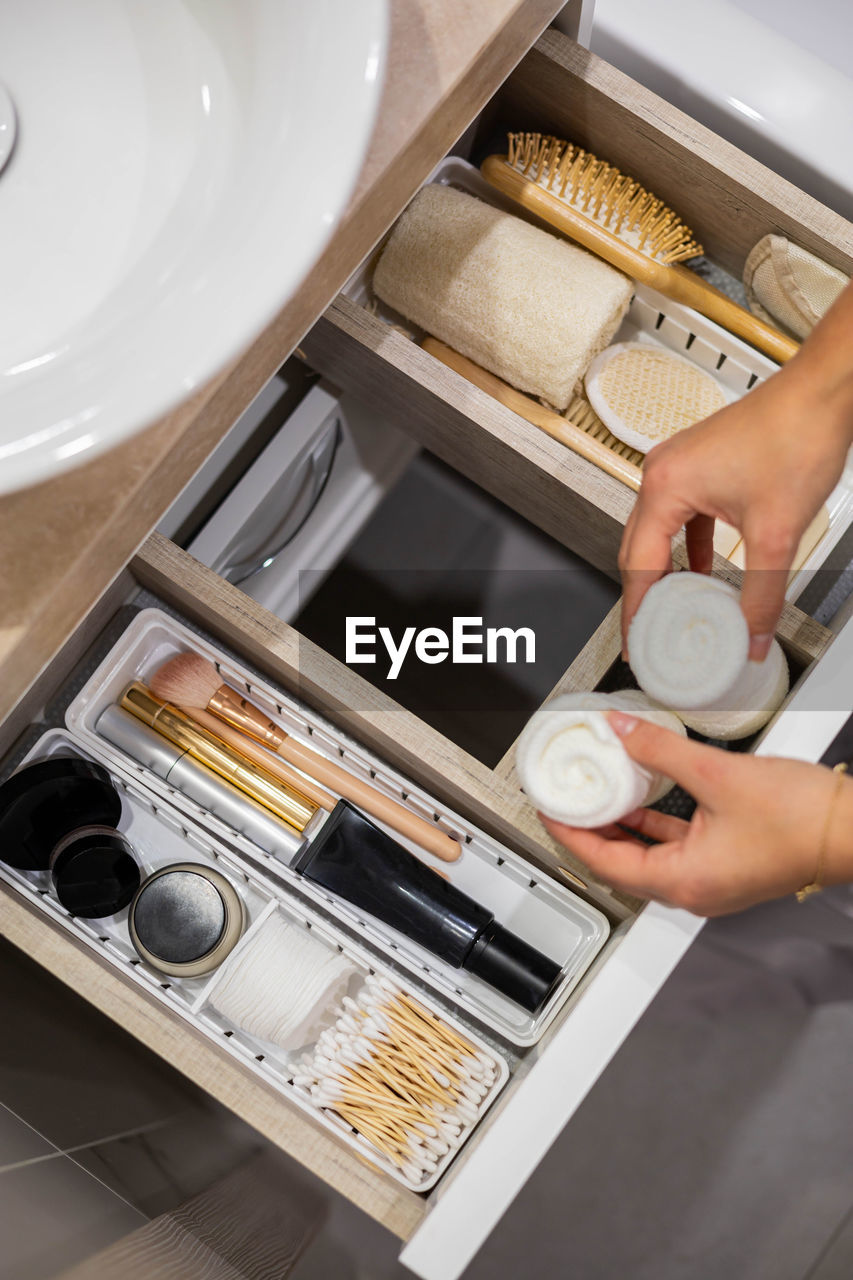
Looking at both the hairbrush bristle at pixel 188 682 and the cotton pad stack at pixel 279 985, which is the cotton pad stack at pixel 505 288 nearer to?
the hairbrush bristle at pixel 188 682

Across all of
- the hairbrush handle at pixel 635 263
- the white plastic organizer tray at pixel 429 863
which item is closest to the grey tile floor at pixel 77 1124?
the white plastic organizer tray at pixel 429 863

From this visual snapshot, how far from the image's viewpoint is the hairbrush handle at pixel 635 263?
0.72 meters

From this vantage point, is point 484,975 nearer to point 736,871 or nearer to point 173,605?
point 736,871

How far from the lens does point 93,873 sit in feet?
2.14

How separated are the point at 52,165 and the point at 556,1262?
3.79 feet

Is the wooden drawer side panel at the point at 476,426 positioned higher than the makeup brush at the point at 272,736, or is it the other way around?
the wooden drawer side panel at the point at 476,426

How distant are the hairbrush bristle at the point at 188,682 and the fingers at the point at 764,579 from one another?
0.37 meters

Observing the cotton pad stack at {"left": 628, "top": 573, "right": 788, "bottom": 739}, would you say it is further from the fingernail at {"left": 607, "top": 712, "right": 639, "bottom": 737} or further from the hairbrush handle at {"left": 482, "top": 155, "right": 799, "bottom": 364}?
the hairbrush handle at {"left": 482, "top": 155, "right": 799, "bottom": 364}

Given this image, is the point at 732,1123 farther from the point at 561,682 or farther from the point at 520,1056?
the point at 561,682

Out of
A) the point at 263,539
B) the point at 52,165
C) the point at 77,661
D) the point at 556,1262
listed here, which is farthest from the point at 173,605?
the point at 556,1262

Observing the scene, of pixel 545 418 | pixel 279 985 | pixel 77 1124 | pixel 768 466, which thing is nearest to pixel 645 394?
pixel 545 418

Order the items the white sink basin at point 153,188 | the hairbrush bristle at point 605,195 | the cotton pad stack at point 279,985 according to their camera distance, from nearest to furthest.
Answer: the white sink basin at point 153,188, the cotton pad stack at point 279,985, the hairbrush bristle at point 605,195

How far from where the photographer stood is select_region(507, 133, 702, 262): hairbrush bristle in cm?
74

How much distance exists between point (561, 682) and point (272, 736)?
0.69ft
